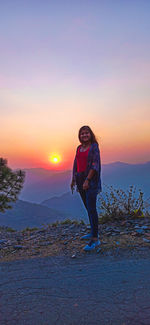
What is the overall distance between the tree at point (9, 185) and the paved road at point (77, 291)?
7.74 m

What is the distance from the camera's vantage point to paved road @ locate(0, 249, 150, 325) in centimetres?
214

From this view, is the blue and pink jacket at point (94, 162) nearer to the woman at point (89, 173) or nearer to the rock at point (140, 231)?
the woman at point (89, 173)

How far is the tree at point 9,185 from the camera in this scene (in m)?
11.2

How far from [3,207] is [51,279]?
9311 mm

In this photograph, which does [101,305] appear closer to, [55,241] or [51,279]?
[51,279]

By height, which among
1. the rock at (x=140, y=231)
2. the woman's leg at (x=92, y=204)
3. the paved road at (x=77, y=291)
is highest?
the woman's leg at (x=92, y=204)

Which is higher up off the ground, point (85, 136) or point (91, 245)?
point (85, 136)

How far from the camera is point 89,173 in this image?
168 inches

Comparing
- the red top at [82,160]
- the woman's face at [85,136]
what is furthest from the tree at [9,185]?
the woman's face at [85,136]

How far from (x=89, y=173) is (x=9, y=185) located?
A: 26.6 ft

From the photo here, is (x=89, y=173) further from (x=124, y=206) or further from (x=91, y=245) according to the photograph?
(x=124, y=206)

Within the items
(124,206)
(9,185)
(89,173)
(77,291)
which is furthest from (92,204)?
(9,185)

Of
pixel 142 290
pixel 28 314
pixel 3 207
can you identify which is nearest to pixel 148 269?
pixel 142 290

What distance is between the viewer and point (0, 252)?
4.75 metres
